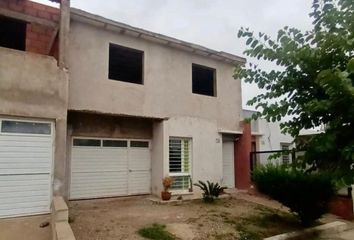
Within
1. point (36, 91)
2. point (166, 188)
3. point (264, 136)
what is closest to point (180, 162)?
point (166, 188)

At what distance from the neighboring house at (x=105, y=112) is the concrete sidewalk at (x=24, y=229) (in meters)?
0.31

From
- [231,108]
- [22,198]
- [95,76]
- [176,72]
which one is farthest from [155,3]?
[22,198]

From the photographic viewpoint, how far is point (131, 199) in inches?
535

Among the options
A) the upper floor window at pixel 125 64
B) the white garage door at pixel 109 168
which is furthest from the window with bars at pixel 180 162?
the upper floor window at pixel 125 64

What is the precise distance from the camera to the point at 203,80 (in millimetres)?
16578

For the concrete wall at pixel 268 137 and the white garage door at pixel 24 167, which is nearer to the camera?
the white garage door at pixel 24 167

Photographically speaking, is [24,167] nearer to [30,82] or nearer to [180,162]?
[30,82]

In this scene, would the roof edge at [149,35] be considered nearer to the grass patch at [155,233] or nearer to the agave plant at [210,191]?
the grass patch at [155,233]

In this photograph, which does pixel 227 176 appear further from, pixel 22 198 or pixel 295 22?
pixel 295 22

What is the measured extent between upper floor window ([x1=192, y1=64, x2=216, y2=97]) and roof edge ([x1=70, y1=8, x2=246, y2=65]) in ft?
2.48

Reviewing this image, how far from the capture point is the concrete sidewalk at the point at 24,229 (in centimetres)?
783

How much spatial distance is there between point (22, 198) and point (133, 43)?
25.5 feet

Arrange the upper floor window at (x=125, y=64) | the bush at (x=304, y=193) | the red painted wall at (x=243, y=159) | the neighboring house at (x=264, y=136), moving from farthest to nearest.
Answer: the neighboring house at (x=264, y=136)
the red painted wall at (x=243, y=159)
the upper floor window at (x=125, y=64)
the bush at (x=304, y=193)

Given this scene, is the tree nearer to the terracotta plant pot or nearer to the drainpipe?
the drainpipe
